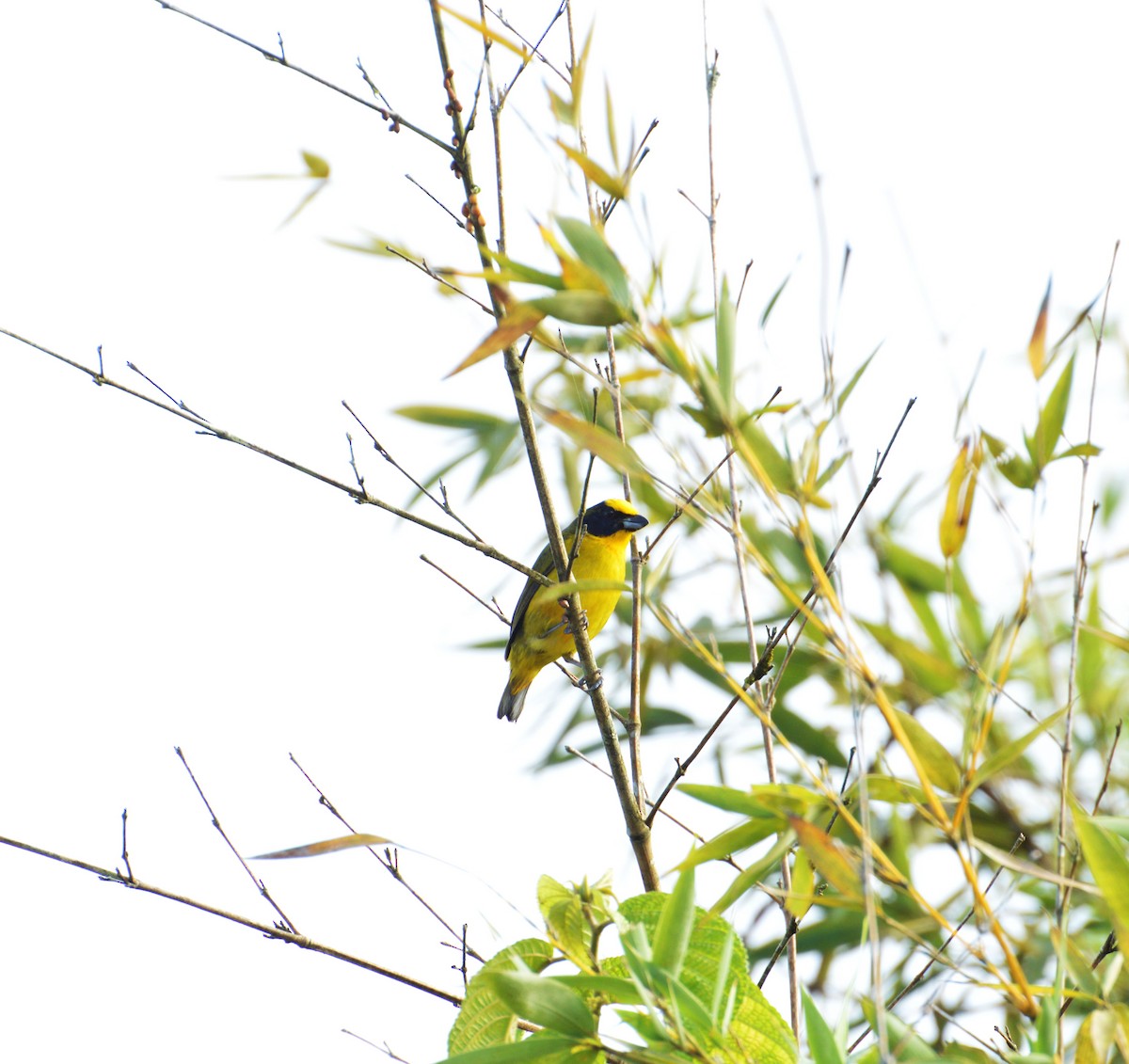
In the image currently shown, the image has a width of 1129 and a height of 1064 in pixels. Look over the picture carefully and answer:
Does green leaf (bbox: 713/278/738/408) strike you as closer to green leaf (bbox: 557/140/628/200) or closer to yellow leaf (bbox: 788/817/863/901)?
green leaf (bbox: 557/140/628/200)

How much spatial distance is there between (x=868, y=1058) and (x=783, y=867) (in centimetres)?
65

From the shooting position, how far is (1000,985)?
1.30m

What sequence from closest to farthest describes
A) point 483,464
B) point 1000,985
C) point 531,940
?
point 1000,985 < point 531,940 < point 483,464

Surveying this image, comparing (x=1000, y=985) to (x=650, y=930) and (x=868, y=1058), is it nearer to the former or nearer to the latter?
(x=868, y=1058)

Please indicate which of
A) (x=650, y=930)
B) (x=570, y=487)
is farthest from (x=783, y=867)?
(x=570, y=487)

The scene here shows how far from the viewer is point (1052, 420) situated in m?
1.61

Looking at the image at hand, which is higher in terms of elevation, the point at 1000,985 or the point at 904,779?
the point at 904,779

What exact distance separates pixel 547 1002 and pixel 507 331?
30.7 inches

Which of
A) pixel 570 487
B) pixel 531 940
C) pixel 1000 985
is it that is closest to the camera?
pixel 1000 985

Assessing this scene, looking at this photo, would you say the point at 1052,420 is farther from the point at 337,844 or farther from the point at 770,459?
the point at 337,844

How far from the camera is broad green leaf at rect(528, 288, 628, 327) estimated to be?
1412 mm

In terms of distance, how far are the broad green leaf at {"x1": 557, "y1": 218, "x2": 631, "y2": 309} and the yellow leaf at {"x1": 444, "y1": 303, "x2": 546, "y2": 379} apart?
8 centimetres

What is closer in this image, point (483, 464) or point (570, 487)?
point (483, 464)

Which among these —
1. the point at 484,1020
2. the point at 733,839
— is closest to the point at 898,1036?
the point at 733,839
